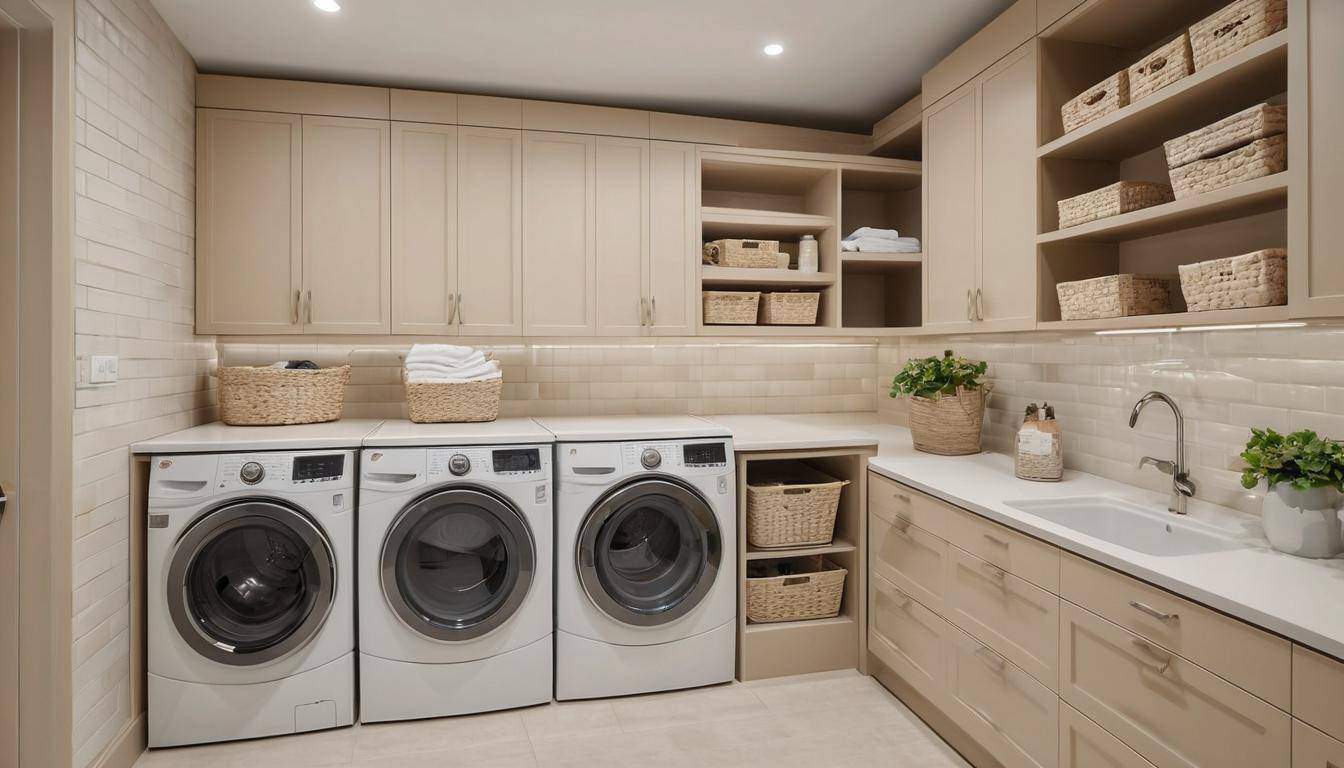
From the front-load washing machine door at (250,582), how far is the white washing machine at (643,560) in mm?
854

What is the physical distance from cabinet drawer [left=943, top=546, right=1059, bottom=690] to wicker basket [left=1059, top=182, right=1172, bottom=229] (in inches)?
44.0

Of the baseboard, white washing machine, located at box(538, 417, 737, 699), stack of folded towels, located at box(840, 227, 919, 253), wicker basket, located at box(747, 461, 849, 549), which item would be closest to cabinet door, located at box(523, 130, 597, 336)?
white washing machine, located at box(538, 417, 737, 699)

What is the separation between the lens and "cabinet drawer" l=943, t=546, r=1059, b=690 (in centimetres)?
179

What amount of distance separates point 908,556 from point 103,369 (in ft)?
8.81

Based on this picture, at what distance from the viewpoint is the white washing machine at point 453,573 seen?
2.46m

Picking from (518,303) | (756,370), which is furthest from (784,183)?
(518,303)

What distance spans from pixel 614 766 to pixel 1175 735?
1.55 m

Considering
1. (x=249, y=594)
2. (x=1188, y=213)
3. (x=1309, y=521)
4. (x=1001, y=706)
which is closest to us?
(x=1309, y=521)

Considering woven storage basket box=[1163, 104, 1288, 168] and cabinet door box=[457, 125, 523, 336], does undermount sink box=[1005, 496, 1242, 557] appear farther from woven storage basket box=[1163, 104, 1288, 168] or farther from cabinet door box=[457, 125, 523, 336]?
cabinet door box=[457, 125, 523, 336]

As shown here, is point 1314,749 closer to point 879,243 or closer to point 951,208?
point 951,208

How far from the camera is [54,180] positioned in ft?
6.10

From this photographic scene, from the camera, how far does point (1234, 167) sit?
66.5 inches

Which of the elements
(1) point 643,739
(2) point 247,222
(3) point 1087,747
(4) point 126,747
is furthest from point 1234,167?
(4) point 126,747

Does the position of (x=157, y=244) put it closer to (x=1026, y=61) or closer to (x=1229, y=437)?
(x=1026, y=61)
